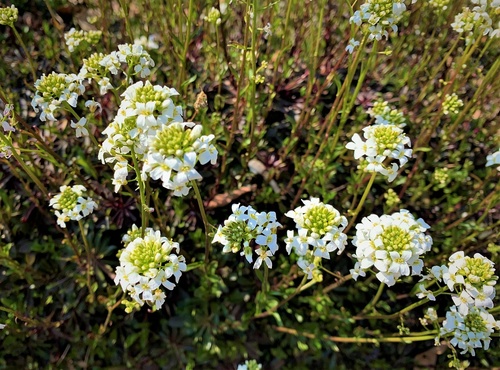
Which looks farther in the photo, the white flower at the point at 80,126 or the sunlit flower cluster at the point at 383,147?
the white flower at the point at 80,126

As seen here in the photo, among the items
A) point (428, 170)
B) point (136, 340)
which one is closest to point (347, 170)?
point (428, 170)

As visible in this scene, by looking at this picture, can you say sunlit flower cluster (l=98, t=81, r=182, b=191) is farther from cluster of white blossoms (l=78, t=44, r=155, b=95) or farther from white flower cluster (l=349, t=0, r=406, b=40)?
white flower cluster (l=349, t=0, r=406, b=40)

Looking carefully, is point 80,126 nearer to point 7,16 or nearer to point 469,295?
point 7,16

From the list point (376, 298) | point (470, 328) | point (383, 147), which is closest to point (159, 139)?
point (383, 147)

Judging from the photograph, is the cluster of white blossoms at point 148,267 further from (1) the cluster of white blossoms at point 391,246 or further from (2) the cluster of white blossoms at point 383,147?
(2) the cluster of white blossoms at point 383,147

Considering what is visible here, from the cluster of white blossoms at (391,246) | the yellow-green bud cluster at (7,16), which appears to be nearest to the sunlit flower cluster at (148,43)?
the yellow-green bud cluster at (7,16)

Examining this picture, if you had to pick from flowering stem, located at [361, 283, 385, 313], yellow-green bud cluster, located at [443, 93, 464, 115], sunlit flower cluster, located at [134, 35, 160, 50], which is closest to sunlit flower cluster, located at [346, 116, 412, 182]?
flowering stem, located at [361, 283, 385, 313]
